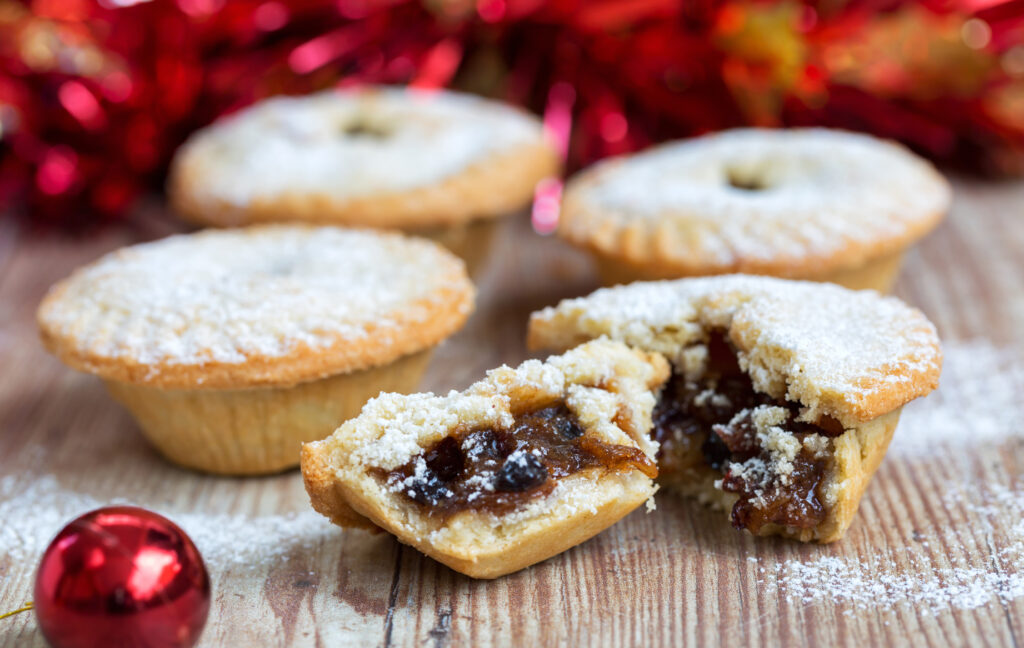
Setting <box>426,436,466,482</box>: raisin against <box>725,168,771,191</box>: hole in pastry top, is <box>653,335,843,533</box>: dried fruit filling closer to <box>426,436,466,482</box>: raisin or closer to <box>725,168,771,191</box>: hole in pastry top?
<box>426,436,466,482</box>: raisin

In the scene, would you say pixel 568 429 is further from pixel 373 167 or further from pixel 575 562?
pixel 373 167

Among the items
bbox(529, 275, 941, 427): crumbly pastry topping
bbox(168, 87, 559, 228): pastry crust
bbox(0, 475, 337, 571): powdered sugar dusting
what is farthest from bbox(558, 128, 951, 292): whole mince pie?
bbox(0, 475, 337, 571): powdered sugar dusting

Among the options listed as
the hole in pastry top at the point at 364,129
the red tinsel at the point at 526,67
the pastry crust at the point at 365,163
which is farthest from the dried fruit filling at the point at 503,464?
the red tinsel at the point at 526,67

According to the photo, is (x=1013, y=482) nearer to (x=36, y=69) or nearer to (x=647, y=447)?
(x=647, y=447)

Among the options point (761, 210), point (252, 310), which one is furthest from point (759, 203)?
point (252, 310)

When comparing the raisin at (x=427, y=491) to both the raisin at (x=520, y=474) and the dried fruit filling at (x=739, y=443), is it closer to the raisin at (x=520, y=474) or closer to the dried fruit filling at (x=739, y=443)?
the raisin at (x=520, y=474)
